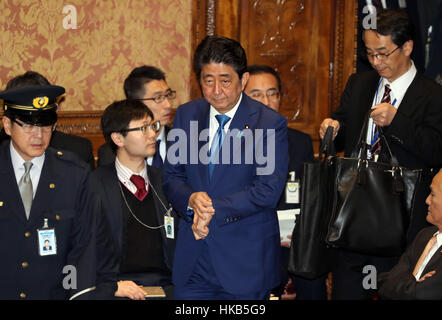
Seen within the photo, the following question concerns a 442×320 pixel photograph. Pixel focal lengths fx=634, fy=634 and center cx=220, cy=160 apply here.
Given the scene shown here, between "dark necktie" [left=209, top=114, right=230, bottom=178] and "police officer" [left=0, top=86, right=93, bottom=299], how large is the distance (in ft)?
2.65

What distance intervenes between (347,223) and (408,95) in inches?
38.2

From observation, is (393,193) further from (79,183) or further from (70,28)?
(70,28)

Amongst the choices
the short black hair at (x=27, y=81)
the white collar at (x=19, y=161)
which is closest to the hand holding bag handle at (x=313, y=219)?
the white collar at (x=19, y=161)

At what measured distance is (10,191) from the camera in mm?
3701

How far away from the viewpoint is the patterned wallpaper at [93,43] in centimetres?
579

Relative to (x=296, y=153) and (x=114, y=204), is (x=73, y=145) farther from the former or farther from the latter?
(x=296, y=153)

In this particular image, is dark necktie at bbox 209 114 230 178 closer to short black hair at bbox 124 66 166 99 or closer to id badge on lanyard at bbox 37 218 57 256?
id badge on lanyard at bbox 37 218 57 256

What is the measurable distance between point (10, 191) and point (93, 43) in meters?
2.60

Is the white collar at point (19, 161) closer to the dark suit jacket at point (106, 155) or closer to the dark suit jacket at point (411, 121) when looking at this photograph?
the dark suit jacket at point (106, 155)

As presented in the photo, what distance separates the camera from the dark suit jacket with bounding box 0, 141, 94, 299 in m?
3.64

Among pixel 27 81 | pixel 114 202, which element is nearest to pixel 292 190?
pixel 114 202

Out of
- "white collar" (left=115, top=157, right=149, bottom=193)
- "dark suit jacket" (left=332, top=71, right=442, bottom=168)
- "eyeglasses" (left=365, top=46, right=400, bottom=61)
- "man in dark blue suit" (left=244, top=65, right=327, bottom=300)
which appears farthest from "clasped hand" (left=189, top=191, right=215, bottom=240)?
"eyeglasses" (left=365, top=46, right=400, bottom=61)

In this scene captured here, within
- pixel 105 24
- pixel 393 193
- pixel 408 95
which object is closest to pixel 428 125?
pixel 408 95

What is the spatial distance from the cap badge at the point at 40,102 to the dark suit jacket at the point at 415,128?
213cm
